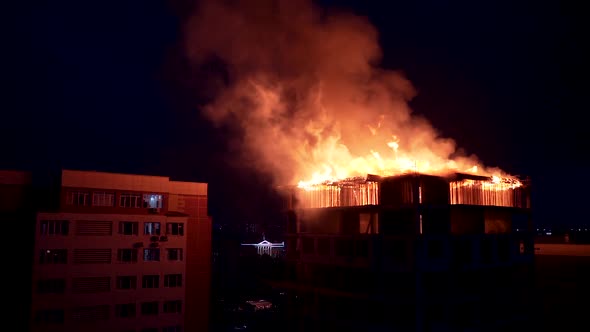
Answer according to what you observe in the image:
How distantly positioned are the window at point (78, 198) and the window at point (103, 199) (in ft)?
1.46

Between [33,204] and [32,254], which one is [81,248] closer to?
[32,254]

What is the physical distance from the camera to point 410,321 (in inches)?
1099

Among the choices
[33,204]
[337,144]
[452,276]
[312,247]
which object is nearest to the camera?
[452,276]

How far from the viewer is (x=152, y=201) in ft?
113

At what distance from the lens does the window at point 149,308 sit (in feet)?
105

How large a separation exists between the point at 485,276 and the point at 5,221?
3132 cm

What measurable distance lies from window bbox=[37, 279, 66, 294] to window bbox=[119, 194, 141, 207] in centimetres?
630

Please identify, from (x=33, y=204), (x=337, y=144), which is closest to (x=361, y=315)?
(x=337, y=144)

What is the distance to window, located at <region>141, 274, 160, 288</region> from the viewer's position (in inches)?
1280

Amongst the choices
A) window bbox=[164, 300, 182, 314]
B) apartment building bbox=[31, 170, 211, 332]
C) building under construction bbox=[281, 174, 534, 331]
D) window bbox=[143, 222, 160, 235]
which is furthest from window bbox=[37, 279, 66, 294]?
building under construction bbox=[281, 174, 534, 331]

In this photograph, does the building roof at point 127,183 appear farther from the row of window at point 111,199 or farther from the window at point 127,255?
the window at point 127,255

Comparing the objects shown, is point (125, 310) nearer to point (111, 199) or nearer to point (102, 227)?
point (102, 227)

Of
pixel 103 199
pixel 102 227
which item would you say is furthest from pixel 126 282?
pixel 103 199

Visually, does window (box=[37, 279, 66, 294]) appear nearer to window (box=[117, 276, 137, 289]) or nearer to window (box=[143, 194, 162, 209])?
window (box=[117, 276, 137, 289])
